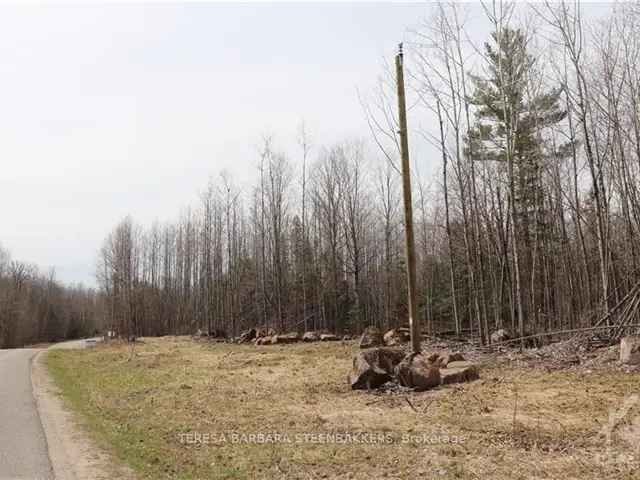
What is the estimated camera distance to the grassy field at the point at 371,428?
5.91m

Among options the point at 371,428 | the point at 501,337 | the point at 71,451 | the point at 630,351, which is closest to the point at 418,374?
the point at 371,428

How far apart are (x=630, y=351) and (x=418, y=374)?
12.3ft

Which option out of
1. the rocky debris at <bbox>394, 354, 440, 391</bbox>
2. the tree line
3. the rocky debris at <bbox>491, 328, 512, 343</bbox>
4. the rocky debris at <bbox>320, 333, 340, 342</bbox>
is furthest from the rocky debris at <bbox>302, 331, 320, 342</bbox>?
the tree line

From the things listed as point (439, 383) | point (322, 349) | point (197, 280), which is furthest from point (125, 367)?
point (197, 280)

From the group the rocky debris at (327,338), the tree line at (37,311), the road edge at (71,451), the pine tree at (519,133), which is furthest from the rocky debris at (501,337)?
the tree line at (37,311)

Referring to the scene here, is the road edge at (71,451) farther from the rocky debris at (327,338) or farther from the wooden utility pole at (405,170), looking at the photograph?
the rocky debris at (327,338)

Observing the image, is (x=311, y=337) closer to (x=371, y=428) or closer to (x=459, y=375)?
(x=459, y=375)

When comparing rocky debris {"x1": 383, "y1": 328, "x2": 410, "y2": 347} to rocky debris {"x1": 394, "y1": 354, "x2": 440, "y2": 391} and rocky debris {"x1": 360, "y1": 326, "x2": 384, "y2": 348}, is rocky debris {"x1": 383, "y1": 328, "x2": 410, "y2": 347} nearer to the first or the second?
rocky debris {"x1": 360, "y1": 326, "x2": 384, "y2": 348}

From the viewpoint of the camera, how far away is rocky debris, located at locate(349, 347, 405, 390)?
10.8m

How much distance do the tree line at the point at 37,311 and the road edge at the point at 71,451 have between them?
64851 millimetres

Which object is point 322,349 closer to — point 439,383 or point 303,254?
point 439,383

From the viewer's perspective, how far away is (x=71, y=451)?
723 centimetres

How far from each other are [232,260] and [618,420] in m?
40.4

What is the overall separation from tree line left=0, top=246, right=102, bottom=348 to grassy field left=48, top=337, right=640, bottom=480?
213ft
